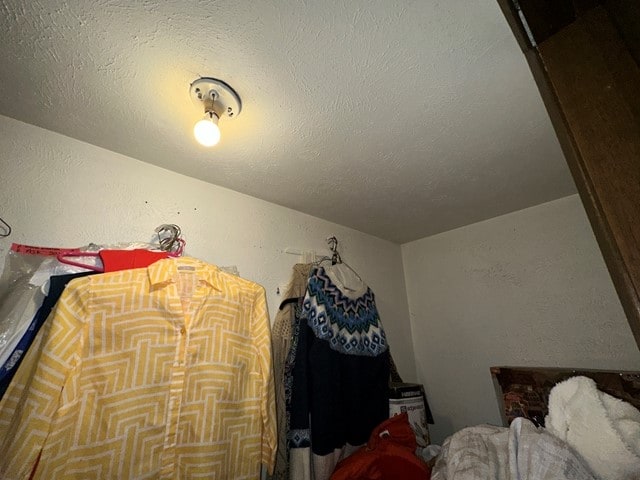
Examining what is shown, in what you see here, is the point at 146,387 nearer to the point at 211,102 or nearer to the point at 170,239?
the point at 170,239

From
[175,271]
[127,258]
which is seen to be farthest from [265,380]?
[127,258]

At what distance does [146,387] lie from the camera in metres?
0.80

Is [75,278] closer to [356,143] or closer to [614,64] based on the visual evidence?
[356,143]

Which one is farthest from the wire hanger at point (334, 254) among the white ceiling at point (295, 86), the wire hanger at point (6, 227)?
the wire hanger at point (6, 227)

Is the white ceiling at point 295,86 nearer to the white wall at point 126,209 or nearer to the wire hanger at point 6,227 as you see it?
the white wall at point 126,209

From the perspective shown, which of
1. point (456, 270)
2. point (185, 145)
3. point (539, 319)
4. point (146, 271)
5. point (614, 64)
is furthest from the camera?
point (456, 270)

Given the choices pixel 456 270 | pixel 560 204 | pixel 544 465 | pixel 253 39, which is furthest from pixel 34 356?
pixel 560 204

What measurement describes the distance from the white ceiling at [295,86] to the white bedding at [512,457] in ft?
3.55

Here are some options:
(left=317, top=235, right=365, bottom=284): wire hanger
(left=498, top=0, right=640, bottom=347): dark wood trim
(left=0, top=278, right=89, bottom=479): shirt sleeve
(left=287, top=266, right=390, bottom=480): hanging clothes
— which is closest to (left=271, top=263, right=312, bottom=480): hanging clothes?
(left=287, top=266, right=390, bottom=480): hanging clothes

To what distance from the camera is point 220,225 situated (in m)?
1.33

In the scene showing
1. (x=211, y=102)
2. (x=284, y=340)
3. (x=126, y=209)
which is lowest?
(x=284, y=340)

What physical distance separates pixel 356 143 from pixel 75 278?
1.08 metres

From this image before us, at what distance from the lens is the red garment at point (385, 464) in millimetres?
1000

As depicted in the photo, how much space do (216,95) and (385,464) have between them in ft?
4.81
